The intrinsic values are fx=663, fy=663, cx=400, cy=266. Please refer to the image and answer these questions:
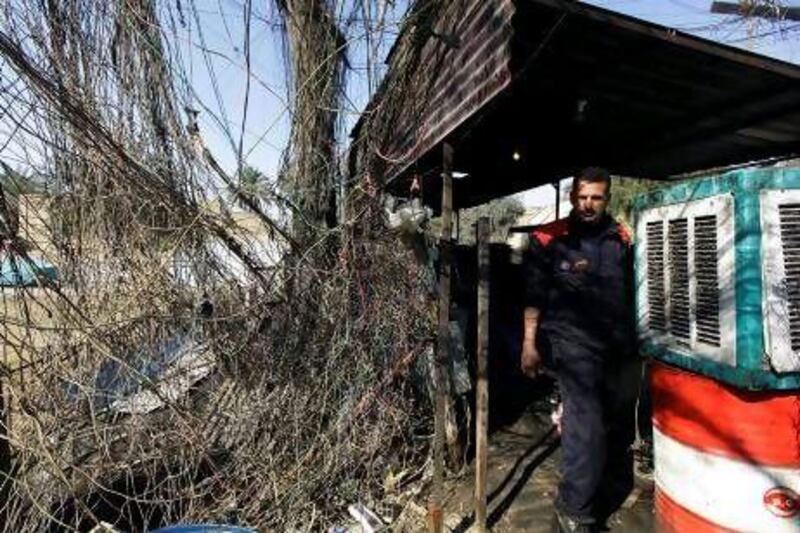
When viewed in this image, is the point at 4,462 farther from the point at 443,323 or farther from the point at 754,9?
the point at 754,9

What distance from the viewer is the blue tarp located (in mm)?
3303

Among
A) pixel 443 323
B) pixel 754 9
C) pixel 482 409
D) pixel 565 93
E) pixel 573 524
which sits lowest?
pixel 573 524

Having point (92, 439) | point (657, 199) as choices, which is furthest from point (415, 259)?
point (92, 439)

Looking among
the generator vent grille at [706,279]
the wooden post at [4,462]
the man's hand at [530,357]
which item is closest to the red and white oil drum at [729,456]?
the generator vent grille at [706,279]

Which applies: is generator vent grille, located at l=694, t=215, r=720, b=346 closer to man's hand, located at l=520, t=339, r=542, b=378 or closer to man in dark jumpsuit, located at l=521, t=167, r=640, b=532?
man in dark jumpsuit, located at l=521, t=167, r=640, b=532

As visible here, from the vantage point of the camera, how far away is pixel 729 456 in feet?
9.68

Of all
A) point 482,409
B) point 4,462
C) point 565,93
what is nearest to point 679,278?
point 482,409

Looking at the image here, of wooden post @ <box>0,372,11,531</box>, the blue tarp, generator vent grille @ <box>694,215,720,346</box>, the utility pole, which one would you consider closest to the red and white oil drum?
generator vent grille @ <box>694,215,720,346</box>

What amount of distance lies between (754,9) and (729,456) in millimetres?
4152

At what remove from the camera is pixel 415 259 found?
5043mm

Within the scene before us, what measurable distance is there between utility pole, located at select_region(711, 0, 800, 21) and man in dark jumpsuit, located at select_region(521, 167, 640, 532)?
2.64 meters

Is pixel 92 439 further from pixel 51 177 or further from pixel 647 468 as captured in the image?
pixel 647 468

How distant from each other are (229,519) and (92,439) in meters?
0.98

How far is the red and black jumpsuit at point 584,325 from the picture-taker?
Result: 384cm
